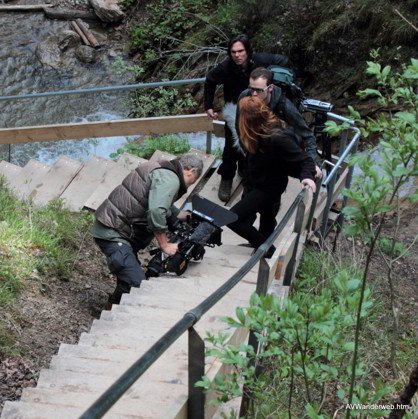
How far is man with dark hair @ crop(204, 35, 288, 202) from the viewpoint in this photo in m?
5.20

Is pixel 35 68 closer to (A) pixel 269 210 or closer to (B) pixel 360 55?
(B) pixel 360 55

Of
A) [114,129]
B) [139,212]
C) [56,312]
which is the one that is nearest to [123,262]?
[139,212]

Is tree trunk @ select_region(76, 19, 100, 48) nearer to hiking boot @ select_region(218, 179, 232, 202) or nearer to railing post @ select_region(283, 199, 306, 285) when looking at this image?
hiking boot @ select_region(218, 179, 232, 202)

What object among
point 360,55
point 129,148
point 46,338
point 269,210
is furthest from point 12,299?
point 360,55

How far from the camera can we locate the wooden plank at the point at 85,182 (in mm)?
6637

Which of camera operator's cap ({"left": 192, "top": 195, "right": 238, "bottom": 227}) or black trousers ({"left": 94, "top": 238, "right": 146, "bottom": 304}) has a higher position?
camera operator's cap ({"left": 192, "top": 195, "right": 238, "bottom": 227})

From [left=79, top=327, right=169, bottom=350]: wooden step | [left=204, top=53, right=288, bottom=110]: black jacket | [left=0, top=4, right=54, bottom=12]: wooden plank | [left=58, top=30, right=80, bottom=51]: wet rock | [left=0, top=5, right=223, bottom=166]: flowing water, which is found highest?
[left=204, top=53, right=288, bottom=110]: black jacket

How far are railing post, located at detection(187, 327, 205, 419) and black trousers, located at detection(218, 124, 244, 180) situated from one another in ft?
12.1

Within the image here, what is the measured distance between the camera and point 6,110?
12.5 metres

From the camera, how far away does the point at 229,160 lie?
19.5 feet

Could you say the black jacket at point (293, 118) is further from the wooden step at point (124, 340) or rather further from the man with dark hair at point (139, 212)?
the wooden step at point (124, 340)

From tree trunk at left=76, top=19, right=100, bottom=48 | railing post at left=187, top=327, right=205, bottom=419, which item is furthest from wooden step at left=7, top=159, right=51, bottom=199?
tree trunk at left=76, top=19, right=100, bottom=48

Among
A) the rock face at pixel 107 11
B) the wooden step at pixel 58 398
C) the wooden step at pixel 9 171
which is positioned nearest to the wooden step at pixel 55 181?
the wooden step at pixel 9 171

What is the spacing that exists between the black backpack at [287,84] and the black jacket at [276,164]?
27.0 inches
